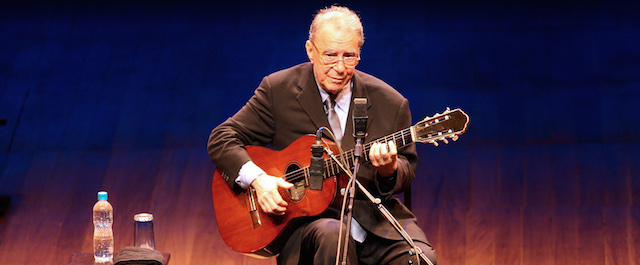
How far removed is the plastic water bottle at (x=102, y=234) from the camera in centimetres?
319

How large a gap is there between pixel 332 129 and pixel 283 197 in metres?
0.37

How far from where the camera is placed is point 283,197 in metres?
3.04

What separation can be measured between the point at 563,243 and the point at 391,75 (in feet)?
5.38

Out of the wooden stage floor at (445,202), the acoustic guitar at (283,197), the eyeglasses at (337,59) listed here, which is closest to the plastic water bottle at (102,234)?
the acoustic guitar at (283,197)

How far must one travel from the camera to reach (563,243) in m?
4.11

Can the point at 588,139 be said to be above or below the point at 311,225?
above

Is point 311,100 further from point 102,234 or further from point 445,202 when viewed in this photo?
point 445,202

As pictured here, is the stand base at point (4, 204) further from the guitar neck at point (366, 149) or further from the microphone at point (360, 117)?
the microphone at point (360, 117)

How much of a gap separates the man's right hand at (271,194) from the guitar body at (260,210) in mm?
70

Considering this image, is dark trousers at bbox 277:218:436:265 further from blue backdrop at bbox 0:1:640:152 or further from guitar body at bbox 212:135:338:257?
blue backdrop at bbox 0:1:640:152

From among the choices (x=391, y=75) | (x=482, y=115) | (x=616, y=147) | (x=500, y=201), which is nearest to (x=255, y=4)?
(x=391, y=75)

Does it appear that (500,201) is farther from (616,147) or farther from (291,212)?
(291,212)

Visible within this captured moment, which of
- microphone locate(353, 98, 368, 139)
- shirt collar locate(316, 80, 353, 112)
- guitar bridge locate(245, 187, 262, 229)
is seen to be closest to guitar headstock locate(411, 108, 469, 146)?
microphone locate(353, 98, 368, 139)

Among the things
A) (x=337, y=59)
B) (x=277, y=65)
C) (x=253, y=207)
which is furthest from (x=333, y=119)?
(x=277, y=65)
